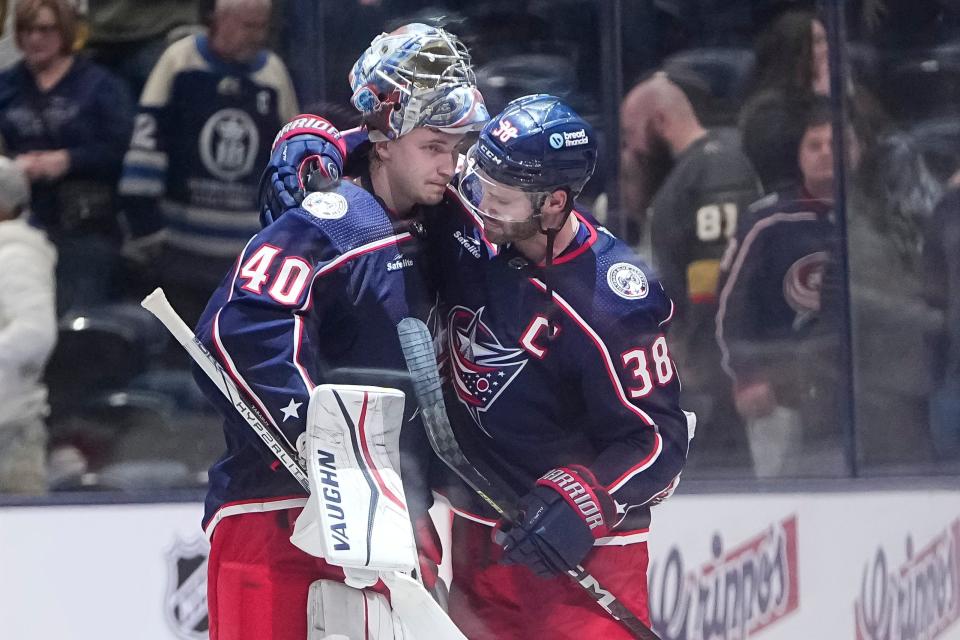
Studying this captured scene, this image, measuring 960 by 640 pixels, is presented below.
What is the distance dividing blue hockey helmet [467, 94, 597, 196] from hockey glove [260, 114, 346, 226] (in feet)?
0.83

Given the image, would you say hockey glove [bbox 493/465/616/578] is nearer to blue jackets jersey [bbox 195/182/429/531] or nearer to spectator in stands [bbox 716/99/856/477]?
blue jackets jersey [bbox 195/182/429/531]

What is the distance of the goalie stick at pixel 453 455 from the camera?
101 inches

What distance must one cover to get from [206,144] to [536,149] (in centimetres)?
166

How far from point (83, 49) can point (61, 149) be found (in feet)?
0.82

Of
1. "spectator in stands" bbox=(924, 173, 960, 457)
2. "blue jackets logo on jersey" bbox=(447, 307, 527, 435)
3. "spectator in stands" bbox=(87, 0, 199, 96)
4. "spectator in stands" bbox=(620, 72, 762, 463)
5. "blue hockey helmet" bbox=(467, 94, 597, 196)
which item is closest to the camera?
"blue hockey helmet" bbox=(467, 94, 597, 196)

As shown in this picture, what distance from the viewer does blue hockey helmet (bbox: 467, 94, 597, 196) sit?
251cm

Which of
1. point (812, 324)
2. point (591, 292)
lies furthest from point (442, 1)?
point (591, 292)

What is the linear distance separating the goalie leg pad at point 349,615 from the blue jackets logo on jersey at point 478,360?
15.7 inches

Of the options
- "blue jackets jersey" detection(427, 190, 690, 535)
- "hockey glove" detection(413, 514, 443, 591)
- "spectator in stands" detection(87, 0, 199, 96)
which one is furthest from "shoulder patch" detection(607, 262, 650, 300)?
"spectator in stands" detection(87, 0, 199, 96)

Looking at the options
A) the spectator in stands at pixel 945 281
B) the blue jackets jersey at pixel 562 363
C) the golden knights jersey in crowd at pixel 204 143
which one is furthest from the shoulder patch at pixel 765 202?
the blue jackets jersey at pixel 562 363

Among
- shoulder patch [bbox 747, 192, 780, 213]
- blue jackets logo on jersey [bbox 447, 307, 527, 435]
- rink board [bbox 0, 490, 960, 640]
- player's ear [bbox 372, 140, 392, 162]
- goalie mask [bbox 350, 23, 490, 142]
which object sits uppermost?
goalie mask [bbox 350, 23, 490, 142]

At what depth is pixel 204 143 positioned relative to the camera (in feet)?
13.0

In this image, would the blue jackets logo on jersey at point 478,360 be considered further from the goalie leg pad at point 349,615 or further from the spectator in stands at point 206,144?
the spectator in stands at point 206,144

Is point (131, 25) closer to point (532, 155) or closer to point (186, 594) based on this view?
point (186, 594)
